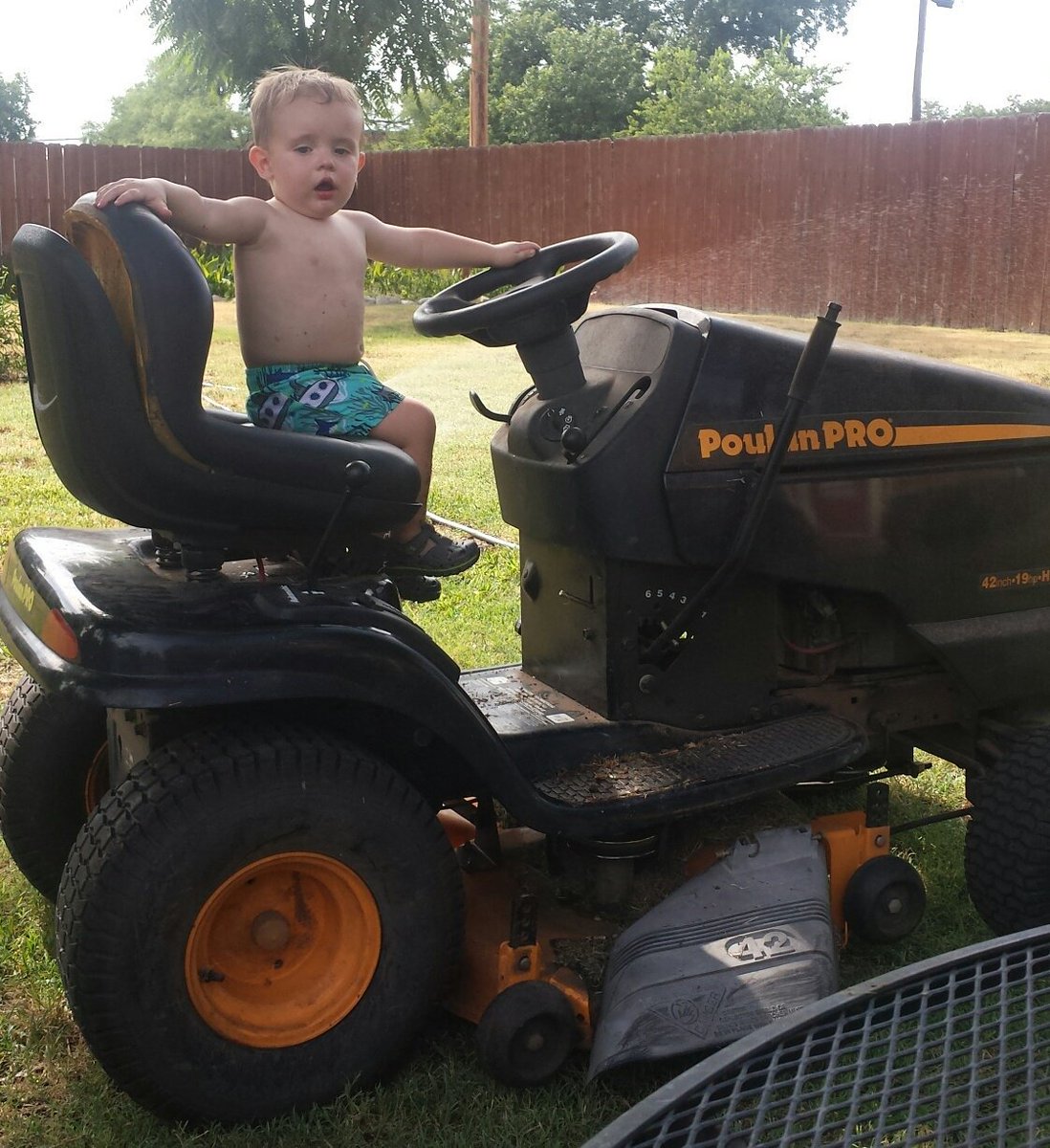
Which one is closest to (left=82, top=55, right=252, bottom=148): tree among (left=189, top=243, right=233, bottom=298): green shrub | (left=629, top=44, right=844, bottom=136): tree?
(left=629, top=44, right=844, bottom=136): tree

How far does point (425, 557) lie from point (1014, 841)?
4.40 feet

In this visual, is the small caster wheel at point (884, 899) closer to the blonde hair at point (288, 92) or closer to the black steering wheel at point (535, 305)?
the black steering wheel at point (535, 305)

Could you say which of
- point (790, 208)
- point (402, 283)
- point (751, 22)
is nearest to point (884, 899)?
point (790, 208)

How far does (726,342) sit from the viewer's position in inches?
111

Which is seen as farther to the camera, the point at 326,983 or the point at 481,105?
the point at 481,105

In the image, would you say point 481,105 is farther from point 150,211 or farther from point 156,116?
point 156,116

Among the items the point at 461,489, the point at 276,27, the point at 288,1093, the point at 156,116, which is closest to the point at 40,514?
the point at 461,489

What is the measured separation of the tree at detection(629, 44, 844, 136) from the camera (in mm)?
27359

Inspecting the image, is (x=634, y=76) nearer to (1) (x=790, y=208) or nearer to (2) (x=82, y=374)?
(1) (x=790, y=208)

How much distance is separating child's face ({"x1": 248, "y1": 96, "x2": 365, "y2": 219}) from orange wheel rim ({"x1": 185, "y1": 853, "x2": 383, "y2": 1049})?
128 centimetres

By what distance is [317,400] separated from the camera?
2736 mm

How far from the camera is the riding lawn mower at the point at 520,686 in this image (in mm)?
2287

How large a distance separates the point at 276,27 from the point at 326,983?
104ft

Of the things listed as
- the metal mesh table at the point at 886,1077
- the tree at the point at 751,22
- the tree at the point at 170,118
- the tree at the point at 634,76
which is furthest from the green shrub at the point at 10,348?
the tree at the point at 170,118
